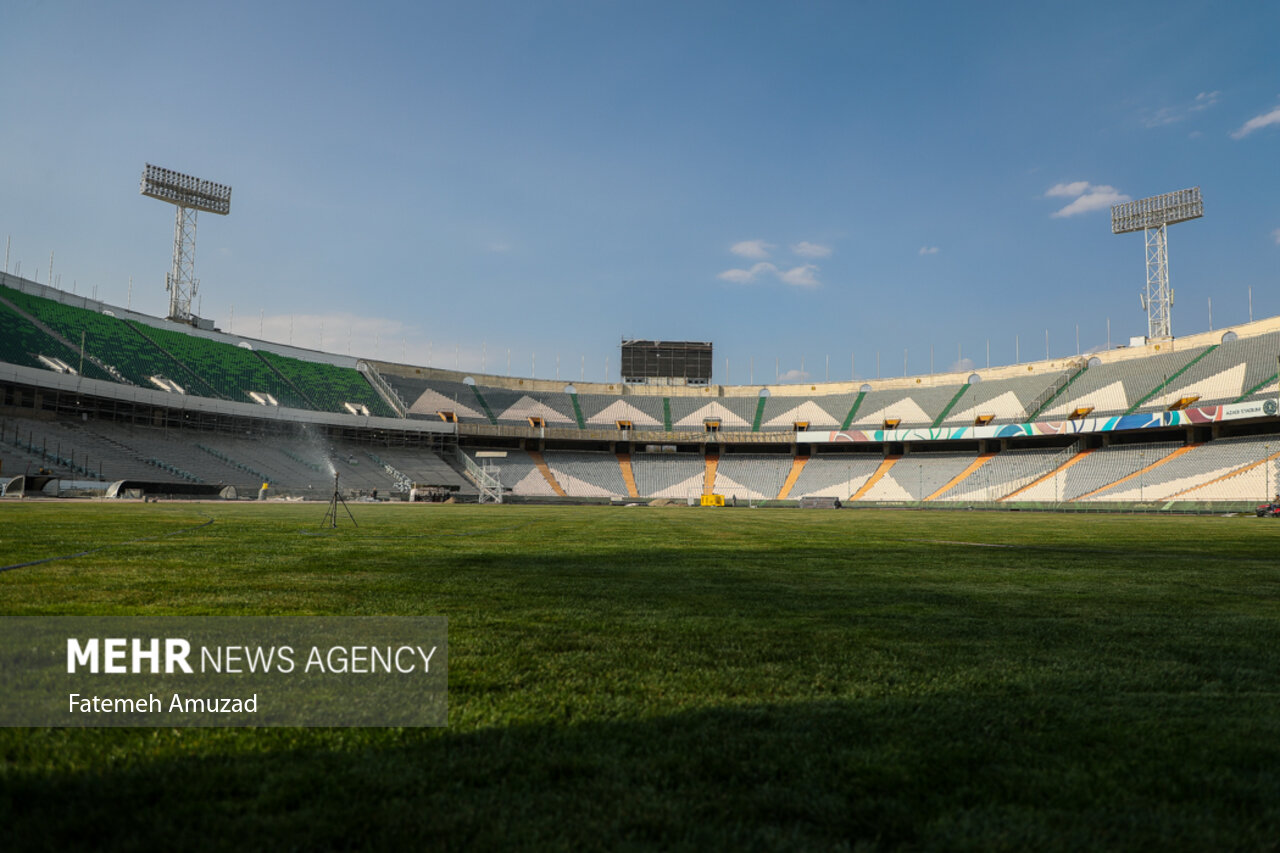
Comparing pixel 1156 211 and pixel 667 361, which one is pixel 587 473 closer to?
pixel 667 361

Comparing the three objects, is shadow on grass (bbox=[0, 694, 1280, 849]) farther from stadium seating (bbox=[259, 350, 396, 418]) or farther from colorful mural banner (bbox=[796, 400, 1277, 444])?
stadium seating (bbox=[259, 350, 396, 418])

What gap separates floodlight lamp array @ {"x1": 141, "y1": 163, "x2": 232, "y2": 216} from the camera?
161 feet

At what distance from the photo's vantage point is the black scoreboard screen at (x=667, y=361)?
7025 centimetres

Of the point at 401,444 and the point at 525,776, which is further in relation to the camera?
the point at 401,444

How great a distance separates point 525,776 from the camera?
2.04 meters

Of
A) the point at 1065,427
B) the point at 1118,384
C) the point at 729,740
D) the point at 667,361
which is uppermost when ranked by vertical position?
the point at 667,361

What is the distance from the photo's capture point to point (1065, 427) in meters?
47.2

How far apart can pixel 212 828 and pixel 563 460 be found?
59.7m

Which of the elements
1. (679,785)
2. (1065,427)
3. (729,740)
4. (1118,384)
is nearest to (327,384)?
(1065,427)

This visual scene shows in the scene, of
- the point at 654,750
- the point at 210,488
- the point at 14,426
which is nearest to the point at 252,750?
the point at 654,750

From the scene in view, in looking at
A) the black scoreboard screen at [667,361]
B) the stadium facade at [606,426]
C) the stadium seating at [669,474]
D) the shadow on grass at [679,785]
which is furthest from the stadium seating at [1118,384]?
the shadow on grass at [679,785]

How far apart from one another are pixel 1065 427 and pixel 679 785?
176 ft

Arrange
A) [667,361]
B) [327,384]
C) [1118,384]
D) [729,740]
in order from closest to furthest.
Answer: [729,740], [1118,384], [327,384], [667,361]

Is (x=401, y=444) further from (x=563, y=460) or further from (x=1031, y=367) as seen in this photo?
(x=1031, y=367)
